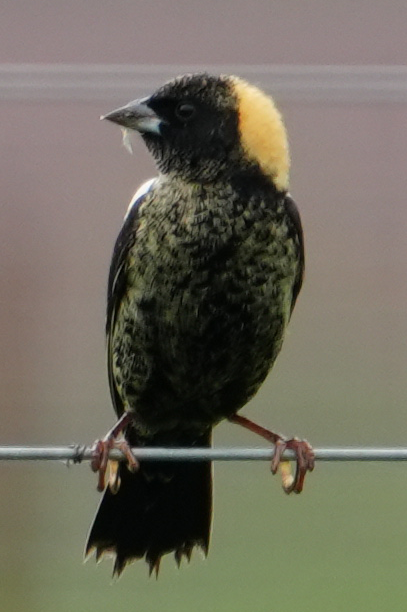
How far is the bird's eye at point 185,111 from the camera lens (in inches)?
148

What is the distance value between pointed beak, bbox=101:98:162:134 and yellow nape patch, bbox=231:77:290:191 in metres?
0.22

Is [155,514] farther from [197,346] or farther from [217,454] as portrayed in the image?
[217,454]

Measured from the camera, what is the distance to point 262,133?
3.79 m

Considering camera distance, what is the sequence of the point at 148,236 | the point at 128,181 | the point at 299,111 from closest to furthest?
1. the point at 148,236
2. the point at 128,181
3. the point at 299,111

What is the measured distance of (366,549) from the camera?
7.52m

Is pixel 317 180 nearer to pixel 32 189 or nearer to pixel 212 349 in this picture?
pixel 32 189

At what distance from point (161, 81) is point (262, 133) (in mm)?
3029

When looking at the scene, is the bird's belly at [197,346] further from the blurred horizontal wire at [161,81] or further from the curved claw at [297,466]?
the blurred horizontal wire at [161,81]

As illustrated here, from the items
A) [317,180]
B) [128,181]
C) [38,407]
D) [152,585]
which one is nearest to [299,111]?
[317,180]

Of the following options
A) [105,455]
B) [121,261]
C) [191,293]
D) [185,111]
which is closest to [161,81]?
[185,111]

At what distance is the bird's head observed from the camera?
3.74 m

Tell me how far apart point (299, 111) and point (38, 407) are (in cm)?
208

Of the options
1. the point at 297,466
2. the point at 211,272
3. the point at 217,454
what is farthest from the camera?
the point at 297,466

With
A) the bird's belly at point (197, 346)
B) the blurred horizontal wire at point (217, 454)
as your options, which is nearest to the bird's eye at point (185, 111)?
the bird's belly at point (197, 346)
